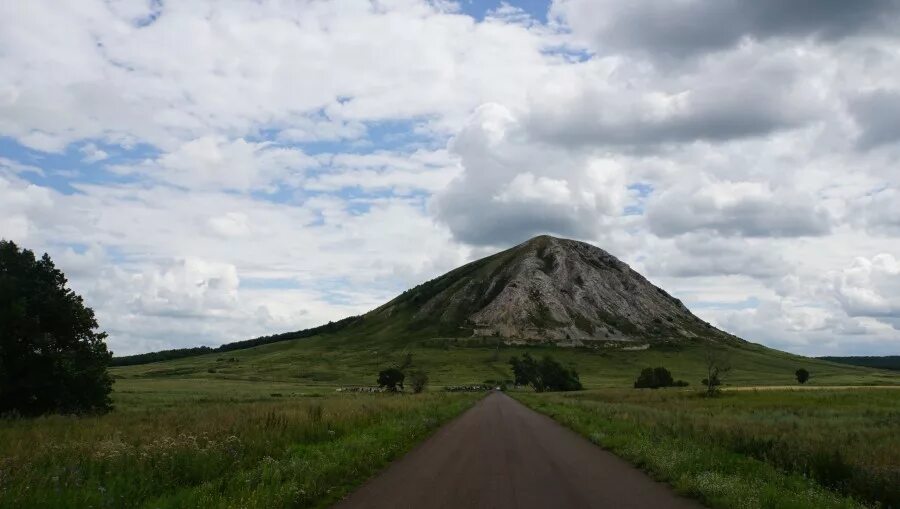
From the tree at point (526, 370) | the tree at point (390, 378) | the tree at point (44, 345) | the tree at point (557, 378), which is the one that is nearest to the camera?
the tree at point (44, 345)

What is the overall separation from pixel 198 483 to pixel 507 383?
143 meters

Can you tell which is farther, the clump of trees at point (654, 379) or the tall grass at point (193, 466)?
the clump of trees at point (654, 379)

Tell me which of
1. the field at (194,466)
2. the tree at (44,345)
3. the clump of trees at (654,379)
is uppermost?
the tree at (44,345)

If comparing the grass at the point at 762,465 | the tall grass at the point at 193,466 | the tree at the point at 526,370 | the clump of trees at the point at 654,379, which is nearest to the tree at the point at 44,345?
the tall grass at the point at 193,466

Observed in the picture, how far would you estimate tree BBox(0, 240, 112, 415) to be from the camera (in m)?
33.9

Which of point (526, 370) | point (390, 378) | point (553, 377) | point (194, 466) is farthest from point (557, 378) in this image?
point (194, 466)

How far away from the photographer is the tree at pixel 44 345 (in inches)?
1335

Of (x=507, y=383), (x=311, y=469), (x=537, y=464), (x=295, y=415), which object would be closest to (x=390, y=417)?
(x=295, y=415)

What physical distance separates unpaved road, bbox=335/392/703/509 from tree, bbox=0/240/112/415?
975 inches

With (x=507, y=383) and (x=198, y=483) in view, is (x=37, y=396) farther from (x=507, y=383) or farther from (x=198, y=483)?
(x=507, y=383)

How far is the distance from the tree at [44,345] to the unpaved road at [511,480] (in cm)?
2478

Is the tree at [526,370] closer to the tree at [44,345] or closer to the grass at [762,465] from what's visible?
the tree at [44,345]

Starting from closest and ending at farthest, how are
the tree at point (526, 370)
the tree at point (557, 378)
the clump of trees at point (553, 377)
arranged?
the tree at point (557, 378), the clump of trees at point (553, 377), the tree at point (526, 370)

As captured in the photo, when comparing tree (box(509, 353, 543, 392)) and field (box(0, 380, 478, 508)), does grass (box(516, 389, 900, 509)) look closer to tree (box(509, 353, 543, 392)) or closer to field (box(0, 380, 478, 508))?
field (box(0, 380, 478, 508))
